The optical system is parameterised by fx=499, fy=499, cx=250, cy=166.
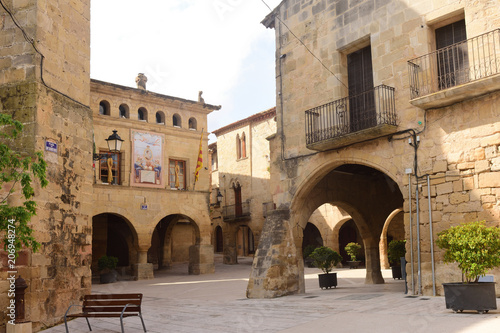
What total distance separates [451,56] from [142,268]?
1580cm

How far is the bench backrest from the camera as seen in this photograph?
734cm

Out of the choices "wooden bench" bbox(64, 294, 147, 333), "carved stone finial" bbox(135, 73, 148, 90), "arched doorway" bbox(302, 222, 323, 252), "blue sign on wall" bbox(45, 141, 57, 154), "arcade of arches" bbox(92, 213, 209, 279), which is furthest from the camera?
"arched doorway" bbox(302, 222, 323, 252)

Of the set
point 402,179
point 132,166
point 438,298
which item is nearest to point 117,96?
point 132,166

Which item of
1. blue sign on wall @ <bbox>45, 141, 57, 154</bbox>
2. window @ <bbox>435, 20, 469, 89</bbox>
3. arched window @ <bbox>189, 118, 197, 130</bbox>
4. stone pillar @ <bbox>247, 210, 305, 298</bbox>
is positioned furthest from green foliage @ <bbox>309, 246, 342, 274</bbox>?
arched window @ <bbox>189, 118, 197, 130</bbox>

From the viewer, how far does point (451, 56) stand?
10.0 metres

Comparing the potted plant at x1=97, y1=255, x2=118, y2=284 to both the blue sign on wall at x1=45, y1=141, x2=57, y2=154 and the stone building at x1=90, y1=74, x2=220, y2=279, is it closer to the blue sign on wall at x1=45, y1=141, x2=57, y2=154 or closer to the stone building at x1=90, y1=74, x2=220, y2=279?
the stone building at x1=90, y1=74, x2=220, y2=279

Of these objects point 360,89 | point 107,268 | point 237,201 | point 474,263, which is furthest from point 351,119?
point 237,201

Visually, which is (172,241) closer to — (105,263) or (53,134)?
(105,263)

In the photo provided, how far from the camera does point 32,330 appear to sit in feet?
25.9

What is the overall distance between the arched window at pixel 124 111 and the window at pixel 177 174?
2947 millimetres

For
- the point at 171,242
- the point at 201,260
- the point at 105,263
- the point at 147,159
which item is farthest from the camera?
the point at 171,242

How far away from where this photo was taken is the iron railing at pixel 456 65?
9.07m

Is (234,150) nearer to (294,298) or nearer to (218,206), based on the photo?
(218,206)

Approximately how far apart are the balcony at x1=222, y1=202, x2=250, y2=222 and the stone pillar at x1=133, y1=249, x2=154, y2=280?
29.8 ft
